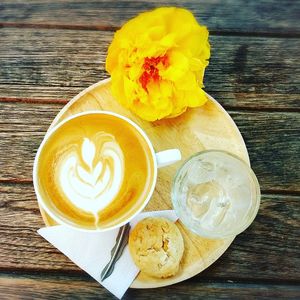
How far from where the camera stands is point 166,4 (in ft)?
3.19

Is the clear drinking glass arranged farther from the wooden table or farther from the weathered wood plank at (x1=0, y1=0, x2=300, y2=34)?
the weathered wood plank at (x1=0, y1=0, x2=300, y2=34)

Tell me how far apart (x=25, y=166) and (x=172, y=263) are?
305mm

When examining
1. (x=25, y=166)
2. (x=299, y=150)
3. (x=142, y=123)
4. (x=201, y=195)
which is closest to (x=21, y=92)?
(x=25, y=166)

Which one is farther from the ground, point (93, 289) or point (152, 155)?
point (152, 155)

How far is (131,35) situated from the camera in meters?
0.76

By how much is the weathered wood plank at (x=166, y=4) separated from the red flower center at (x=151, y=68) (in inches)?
8.9

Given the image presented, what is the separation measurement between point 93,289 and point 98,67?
382 mm

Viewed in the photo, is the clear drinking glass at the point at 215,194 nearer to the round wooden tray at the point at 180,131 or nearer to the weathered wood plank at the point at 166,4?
the round wooden tray at the point at 180,131

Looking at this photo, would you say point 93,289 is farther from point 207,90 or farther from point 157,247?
point 207,90

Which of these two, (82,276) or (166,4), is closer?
(82,276)

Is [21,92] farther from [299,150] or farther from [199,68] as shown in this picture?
[299,150]

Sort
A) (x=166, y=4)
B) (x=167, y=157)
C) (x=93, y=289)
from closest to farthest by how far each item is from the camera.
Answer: (x=167, y=157) < (x=93, y=289) < (x=166, y=4)

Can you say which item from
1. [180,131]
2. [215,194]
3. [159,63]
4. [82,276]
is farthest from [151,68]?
[82,276]

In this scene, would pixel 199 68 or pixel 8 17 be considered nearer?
pixel 199 68
